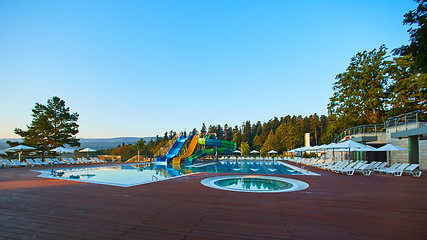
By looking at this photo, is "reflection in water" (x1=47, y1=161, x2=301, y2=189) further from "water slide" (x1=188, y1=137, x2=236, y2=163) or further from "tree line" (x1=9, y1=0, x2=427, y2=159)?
"tree line" (x1=9, y1=0, x2=427, y2=159)

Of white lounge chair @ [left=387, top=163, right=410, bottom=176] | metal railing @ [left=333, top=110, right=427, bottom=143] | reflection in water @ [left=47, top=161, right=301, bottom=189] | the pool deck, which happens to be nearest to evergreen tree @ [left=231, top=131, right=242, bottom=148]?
metal railing @ [left=333, top=110, right=427, bottom=143]

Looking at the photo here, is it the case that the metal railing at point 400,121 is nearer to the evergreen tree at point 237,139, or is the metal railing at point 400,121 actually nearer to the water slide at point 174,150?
the water slide at point 174,150

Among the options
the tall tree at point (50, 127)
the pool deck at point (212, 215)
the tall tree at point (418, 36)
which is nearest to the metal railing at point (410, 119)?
the pool deck at point (212, 215)

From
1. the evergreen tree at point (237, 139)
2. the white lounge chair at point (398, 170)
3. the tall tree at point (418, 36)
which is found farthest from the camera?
the evergreen tree at point (237, 139)

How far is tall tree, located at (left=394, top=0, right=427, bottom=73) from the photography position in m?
3.73

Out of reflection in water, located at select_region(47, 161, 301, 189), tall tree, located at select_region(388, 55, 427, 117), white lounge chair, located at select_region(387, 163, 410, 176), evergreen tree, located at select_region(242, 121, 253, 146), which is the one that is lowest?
reflection in water, located at select_region(47, 161, 301, 189)

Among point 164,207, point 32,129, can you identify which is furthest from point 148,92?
point 164,207

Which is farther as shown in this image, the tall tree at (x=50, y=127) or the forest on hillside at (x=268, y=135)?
the forest on hillside at (x=268, y=135)

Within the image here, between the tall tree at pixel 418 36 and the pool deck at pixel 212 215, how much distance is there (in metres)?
2.70

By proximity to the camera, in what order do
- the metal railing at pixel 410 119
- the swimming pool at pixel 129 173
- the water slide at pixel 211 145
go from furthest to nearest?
the water slide at pixel 211 145, the metal railing at pixel 410 119, the swimming pool at pixel 129 173

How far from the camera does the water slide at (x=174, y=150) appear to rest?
20794 millimetres

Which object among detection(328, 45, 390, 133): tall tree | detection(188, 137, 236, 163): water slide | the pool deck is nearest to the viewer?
the pool deck

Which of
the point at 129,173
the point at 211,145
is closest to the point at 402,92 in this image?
the point at 211,145

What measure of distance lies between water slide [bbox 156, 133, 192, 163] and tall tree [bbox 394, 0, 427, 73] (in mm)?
18727
